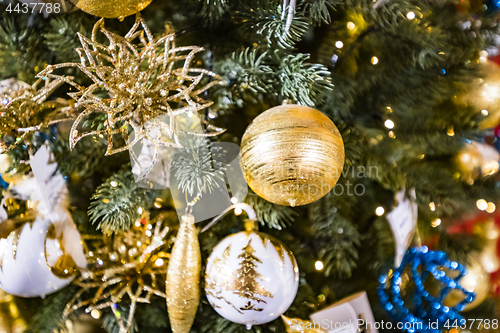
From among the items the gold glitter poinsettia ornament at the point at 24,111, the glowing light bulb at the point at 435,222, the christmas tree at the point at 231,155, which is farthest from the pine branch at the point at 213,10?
the glowing light bulb at the point at 435,222

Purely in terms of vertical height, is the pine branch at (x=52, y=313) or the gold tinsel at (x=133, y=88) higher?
the gold tinsel at (x=133, y=88)

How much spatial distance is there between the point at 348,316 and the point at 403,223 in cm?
17

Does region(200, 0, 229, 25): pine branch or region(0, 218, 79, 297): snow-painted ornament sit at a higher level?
region(200, 0, 229, 25): pine branch

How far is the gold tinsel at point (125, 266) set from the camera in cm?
49

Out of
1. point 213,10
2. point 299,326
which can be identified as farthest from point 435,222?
point 213,10

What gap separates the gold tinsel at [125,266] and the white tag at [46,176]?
80mm

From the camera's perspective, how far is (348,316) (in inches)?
19.1

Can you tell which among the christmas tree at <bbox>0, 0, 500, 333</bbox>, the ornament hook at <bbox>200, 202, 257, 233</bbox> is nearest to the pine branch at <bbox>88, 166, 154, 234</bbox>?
the christmas tree at <bbox>0, 0, 500, 333</bbox>

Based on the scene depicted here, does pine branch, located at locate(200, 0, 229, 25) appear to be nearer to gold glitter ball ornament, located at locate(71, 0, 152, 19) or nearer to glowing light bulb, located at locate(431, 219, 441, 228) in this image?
gold glitter ball ornament, located at locate(71, 0, 152, 19)

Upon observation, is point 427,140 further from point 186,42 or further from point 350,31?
point 186,42

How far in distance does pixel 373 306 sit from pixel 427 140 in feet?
0.94

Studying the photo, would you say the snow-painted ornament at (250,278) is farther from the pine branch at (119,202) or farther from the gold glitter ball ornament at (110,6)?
the gold glitter ball ornament at (110,6)

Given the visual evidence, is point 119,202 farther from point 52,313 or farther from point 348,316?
point 348,316

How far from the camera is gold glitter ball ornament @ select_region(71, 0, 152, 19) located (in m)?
0.39
